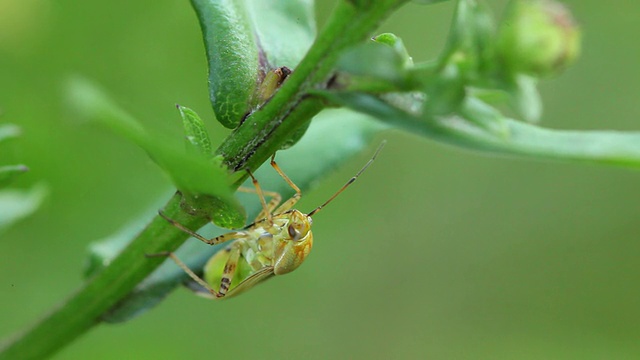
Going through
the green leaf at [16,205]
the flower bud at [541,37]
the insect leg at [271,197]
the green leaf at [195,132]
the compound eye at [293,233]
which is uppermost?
the flower bud at [541,37]

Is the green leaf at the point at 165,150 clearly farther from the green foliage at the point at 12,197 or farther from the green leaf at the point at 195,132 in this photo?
the green foliage at the point at 12,197

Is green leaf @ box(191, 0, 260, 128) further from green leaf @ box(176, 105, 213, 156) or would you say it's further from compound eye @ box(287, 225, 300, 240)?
compound eye @ box(287, 225, 300, 240)

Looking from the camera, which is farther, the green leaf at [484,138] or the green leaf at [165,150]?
the green leaf at [484,138]

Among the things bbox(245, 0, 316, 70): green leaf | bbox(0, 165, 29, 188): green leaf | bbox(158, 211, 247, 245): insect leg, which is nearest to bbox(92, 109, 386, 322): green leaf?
bbox(158, 211, 247, 245): insect leg

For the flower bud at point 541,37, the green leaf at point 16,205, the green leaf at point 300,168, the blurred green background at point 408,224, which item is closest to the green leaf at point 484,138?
the flower bud at point 541,37

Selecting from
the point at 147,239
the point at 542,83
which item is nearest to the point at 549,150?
the point at 147,239

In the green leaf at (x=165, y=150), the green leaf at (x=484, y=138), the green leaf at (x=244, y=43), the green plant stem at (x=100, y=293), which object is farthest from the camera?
the green plant stem at (x=100, y=293)

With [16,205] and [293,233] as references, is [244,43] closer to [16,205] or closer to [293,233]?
[16,205]

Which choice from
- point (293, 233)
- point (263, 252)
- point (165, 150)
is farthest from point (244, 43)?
point (263, 252)
